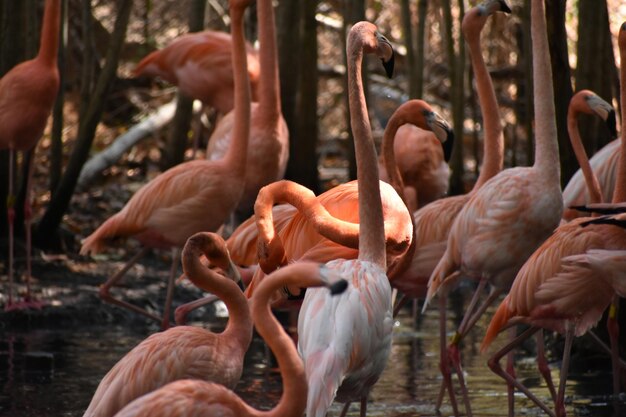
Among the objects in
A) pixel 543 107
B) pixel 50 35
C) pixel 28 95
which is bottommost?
pixel 543 107

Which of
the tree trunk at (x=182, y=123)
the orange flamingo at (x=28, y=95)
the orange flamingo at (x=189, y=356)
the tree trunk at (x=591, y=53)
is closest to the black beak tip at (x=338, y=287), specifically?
the orange flamingo at (x=189, y=356)

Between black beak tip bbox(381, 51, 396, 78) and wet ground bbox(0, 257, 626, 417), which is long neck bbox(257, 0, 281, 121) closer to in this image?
wet ground bbox(0, 257, 626, 417)

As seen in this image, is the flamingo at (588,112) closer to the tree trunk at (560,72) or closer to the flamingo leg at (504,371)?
the tree trunk at (560,72)

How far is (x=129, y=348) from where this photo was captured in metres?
6.52

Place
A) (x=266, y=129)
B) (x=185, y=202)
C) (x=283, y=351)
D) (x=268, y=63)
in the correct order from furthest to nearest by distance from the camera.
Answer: (x=266, y=129) → (x=268, y=63) → (x=185, y=202) → (x=283, y=351)

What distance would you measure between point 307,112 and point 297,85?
0.45 meters

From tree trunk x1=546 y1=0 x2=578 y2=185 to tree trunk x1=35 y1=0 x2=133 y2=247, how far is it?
9.94 ft

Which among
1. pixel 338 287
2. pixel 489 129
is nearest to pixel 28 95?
pixel 489 129

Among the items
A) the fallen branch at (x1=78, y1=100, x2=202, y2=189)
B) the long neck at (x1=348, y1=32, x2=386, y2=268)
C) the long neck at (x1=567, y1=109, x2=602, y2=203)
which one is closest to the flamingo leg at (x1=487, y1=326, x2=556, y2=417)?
the long neck at (x1=567, y1=109, x2=602, y2=203)

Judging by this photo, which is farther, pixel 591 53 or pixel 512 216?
pixel 591 53

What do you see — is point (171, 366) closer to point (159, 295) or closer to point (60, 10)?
point (159, 295)

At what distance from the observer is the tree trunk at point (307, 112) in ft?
31.5

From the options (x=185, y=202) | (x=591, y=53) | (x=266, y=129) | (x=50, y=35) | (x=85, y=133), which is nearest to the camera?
(x=185, y=202)

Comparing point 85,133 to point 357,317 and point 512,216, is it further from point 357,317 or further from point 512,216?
point 357,317
